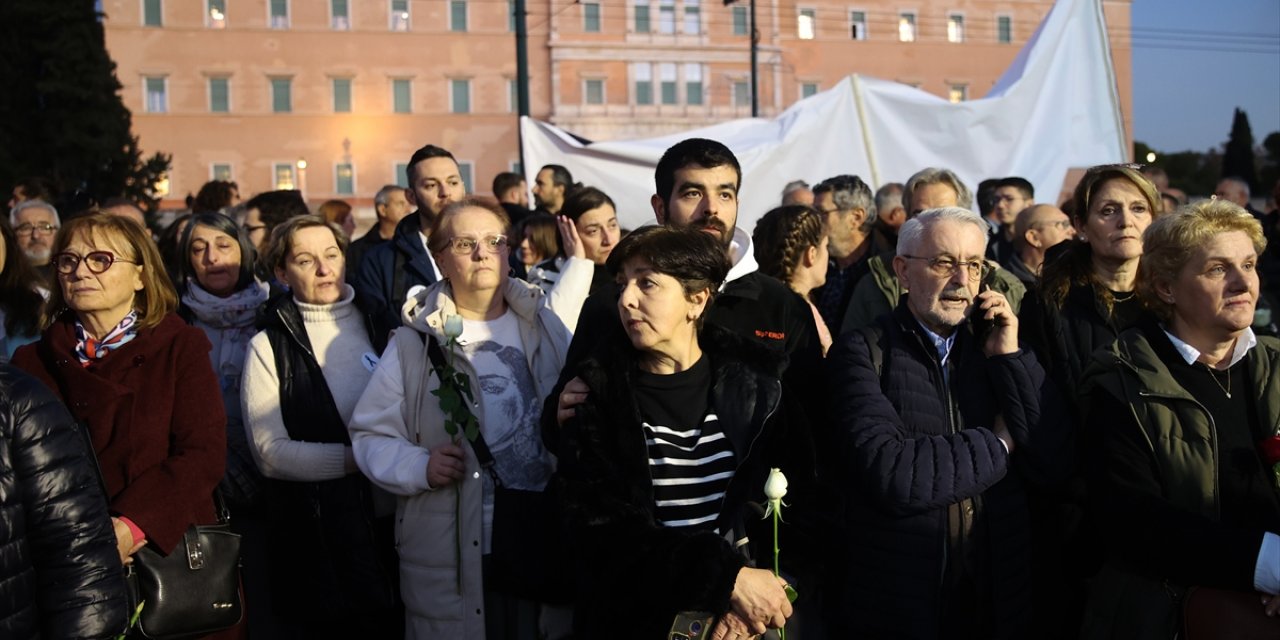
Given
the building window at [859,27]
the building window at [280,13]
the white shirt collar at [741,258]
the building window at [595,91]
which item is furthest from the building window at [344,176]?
the white shirt collar at [741,258]

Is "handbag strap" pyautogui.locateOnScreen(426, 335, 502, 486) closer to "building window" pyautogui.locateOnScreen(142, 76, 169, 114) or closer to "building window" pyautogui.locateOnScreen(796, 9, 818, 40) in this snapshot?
"building window" pyautogui.locateOnScreen(142, 76, 169, 114)

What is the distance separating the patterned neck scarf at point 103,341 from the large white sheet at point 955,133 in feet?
19.6

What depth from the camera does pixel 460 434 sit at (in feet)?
12.7

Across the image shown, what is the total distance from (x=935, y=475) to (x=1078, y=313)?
1105 mm

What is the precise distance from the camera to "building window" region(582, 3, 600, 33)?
166ft

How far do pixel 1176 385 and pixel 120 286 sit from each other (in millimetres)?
3413

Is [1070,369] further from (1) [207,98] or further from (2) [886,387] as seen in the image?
(1) [207,98]

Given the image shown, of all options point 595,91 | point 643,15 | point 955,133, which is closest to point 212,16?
point 595,91

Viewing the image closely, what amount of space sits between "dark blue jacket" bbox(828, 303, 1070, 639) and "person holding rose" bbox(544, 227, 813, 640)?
24cm

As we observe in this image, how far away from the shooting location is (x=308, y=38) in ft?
163

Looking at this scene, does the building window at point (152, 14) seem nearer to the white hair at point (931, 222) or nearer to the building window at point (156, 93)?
the building window at point (156, 93)

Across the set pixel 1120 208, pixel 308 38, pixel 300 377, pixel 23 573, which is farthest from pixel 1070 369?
pixel 308 38

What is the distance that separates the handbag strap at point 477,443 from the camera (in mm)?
3781

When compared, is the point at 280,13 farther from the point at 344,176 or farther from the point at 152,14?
the point at 344,176
